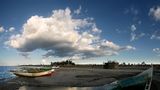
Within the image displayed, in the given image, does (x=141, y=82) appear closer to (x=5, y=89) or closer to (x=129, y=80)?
(x=129, y=80)

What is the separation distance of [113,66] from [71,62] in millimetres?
77957

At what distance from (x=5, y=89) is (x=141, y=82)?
62.5 ft

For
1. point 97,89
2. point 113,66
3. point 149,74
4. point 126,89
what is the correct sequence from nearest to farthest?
point 126,89
point 149,74
point 97,89
point 113,66

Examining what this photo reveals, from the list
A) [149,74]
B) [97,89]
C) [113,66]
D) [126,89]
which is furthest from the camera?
[113,66]

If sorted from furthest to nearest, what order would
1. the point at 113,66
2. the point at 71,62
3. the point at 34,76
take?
the point at 71,62 → the point at 113,66 → the point at 34,76

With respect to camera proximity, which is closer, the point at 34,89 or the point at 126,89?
the point at 126,89

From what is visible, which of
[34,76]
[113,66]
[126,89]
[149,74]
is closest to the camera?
[126,89]

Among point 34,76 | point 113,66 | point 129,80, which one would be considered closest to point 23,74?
point 34,76

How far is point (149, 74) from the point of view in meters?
23.9

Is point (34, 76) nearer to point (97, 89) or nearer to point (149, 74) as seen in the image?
point (97, 89)

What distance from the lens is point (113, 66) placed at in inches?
4793

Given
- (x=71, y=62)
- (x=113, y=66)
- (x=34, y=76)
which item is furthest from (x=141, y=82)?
(x=71, y=62)

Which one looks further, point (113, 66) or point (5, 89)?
point (113, 66)

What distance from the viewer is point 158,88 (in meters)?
28.7
